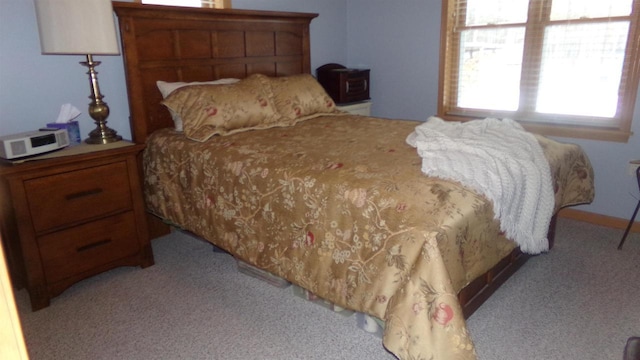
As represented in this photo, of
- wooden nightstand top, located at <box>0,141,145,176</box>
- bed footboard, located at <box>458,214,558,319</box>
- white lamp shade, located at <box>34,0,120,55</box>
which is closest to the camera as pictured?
bed footboard, located at <box>458,214,558,319</box>

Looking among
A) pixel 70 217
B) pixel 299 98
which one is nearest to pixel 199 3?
pixel 299 98

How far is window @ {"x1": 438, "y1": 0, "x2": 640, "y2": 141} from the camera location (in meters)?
2.83

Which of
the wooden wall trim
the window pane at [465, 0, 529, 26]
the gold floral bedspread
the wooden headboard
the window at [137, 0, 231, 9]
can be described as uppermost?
the window at [137, 0, 231, 9]

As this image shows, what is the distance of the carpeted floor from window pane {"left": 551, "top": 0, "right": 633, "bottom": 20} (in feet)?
4.89

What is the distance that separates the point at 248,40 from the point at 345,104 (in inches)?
39.5

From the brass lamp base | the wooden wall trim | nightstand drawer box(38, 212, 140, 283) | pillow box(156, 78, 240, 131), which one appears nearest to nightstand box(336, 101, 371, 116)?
pillow box(156, 78, 240, 131)

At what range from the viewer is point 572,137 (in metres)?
3.06

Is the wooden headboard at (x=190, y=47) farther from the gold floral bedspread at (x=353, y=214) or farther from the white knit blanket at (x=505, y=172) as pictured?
the white knit blanket at (x=505, y=172)

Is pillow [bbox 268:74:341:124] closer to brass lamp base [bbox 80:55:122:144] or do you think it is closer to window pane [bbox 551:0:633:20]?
brass lamp base [bbox 80:55:122:144]

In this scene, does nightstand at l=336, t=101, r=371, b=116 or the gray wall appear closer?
the gray wall

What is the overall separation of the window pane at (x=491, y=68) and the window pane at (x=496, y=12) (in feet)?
0.22

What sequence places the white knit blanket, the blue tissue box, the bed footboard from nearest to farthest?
the white knit blanket, the bed footboard, the blue tissue box

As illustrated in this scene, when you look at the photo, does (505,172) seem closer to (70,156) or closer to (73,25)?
(70,156)

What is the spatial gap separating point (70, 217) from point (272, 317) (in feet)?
3.68
